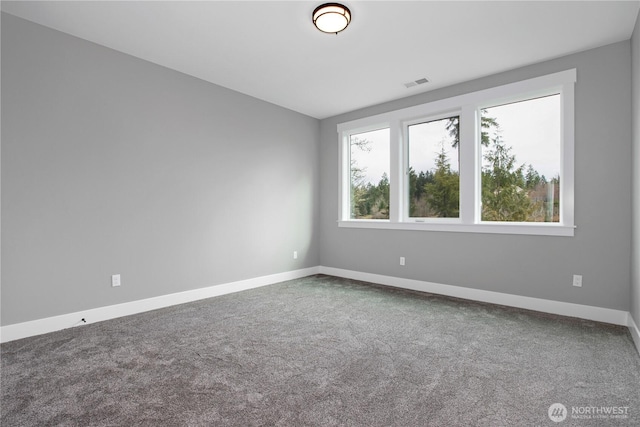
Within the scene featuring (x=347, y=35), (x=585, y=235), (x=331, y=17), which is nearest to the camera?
(x=331, y=17)

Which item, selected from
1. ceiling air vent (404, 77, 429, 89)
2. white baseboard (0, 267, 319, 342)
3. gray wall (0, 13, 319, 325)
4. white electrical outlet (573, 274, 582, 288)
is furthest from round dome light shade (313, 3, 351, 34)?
white electrical outlet (573, 274, 582, 288)

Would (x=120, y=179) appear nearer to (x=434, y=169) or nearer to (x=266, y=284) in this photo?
(x=266, y=284)

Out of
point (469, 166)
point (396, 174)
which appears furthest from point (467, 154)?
point (396, 174)

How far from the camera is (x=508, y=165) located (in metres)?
3.83

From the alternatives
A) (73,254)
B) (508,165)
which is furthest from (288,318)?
(508,165)

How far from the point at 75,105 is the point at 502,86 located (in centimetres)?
449

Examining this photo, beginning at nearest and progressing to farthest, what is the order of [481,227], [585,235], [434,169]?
1. [585,235]
2. [481,227]
3. [434,169]

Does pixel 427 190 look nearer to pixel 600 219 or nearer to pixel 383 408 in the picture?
pixel 600 219

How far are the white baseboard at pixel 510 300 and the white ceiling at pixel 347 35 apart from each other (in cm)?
258

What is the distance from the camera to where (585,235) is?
324cm

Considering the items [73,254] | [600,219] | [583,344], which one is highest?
[600,219]

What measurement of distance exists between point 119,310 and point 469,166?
425 cm

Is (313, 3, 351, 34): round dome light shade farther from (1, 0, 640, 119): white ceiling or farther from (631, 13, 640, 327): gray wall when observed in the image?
(631, 13, 640, 327): gray wall

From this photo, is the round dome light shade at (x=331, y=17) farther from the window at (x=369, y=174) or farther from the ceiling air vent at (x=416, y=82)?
the window at (x=369, y=174)
